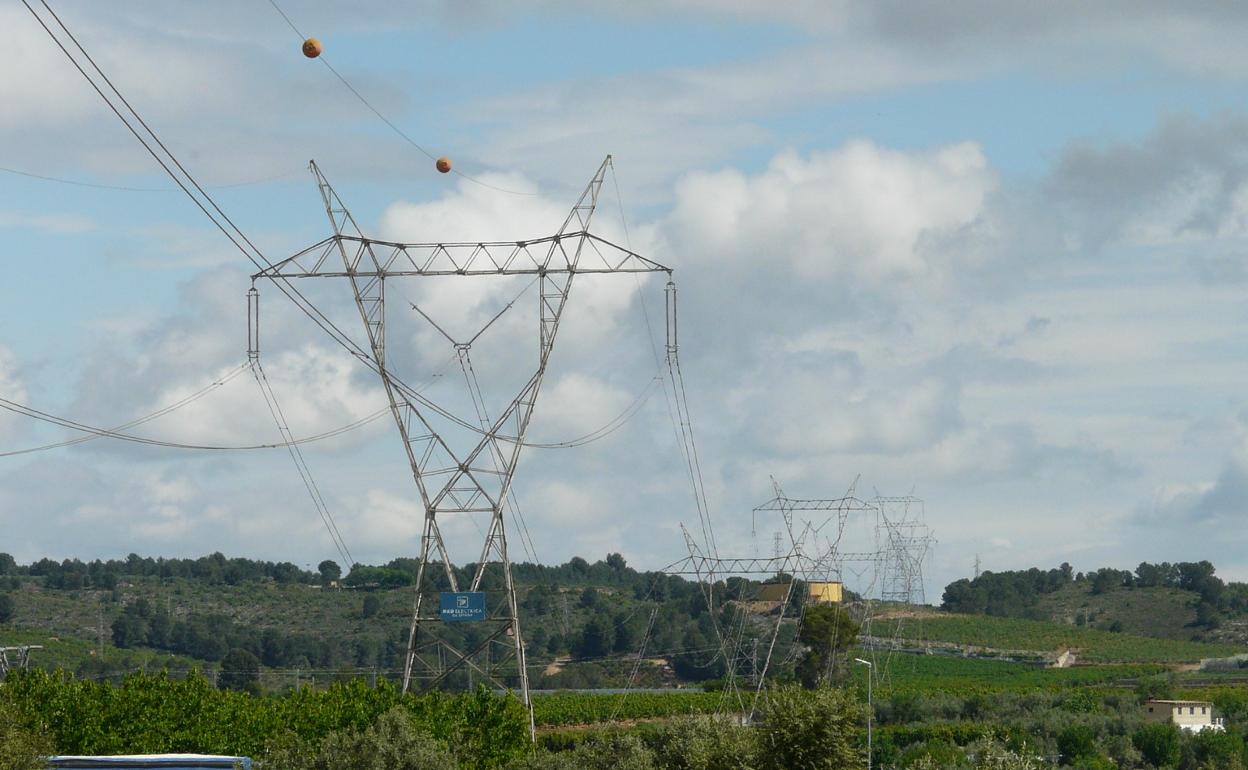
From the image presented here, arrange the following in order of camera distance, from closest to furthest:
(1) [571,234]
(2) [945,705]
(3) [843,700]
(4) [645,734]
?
(3) [843,700] → (1) [571,234] → (4) [645,734] → (2) [945,705]

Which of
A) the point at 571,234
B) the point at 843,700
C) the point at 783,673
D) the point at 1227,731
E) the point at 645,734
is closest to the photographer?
the point at 843,700

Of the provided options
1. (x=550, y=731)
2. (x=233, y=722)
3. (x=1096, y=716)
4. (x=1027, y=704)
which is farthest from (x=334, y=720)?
(x=1027, y=704)

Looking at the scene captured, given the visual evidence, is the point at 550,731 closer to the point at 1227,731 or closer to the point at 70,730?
the point at 1227,731

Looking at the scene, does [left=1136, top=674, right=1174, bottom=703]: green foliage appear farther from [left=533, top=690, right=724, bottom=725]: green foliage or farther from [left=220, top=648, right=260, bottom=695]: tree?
[left=220, top=648, right=260, bottom=695]: tree

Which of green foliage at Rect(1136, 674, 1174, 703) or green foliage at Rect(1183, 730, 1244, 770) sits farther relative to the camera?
green foliage at Rect(1136, 674, 1174, 703)

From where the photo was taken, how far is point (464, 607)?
58.9 metres

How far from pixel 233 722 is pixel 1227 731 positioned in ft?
294

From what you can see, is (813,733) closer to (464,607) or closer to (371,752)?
(371,752)

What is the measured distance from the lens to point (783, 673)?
173750 millimetres

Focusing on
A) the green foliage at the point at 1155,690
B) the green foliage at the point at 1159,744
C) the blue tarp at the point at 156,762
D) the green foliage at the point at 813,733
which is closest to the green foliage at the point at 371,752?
the blue tarp at the point at 156,762

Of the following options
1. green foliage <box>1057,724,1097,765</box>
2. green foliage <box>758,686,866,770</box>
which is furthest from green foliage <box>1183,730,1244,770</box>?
green foliage <box>758,686,866,770</box>

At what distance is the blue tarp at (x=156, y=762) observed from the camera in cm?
5972

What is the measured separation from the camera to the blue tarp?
196ft

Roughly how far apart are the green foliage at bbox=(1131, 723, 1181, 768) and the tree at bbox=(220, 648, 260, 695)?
2890 inches
